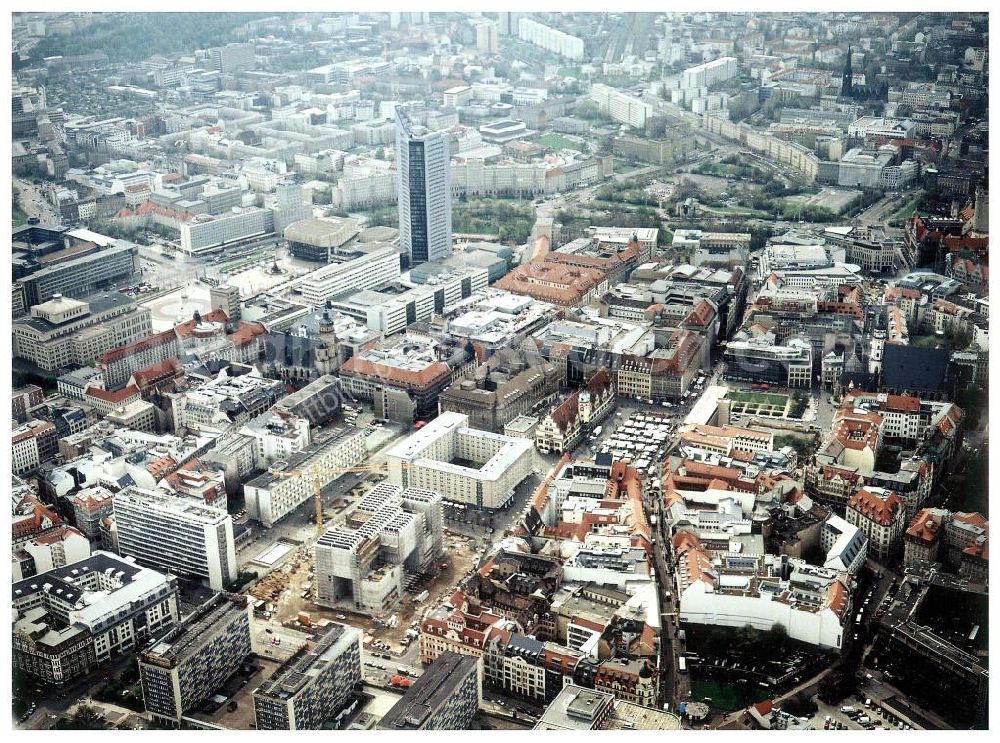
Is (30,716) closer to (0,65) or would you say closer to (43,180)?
(0,65)

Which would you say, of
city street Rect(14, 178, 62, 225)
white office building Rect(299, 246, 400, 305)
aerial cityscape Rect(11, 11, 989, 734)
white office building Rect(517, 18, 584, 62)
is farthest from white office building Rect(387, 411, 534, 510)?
white office building Rect(517, 18, 584, 62)

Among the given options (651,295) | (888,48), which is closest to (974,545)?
(651,295)

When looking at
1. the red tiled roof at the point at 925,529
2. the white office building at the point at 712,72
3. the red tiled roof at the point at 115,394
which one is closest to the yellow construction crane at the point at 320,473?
the red tiled roof at the point at 115,394

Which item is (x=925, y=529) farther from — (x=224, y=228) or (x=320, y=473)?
(x=224, y=228)

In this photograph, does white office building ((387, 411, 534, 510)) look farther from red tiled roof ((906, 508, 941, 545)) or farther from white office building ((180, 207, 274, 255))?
white office building ((180, 207, 274, 255))

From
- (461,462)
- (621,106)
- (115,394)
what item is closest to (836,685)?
(461,462)
